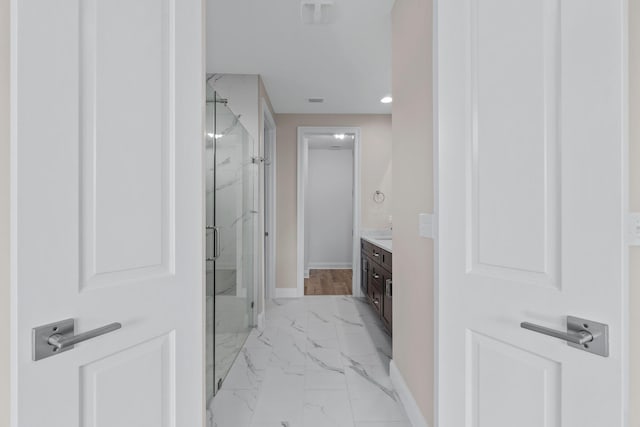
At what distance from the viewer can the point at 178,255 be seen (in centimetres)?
106

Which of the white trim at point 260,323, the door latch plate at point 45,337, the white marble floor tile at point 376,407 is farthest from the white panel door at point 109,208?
the white trim at point 260,323

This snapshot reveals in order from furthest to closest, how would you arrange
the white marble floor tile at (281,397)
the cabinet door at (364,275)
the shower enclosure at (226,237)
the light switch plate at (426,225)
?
the cabinet door at (364,275)
the shower enclosure at (226,237)
the white marble floor tile at (281,397)
the light switch plate at (426,225)

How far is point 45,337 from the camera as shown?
2.31 ft

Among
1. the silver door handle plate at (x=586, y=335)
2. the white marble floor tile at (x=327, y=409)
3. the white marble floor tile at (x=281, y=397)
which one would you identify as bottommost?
the white marble floor tile at (x=281, y=397)

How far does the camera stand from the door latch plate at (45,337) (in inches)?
27.1

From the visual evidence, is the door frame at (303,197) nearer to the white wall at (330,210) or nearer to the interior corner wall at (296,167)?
the interior corner wall at (296,167)

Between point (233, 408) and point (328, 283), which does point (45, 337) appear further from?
point (328, 283)

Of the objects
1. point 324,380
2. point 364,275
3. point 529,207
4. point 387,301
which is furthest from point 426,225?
point 364,275

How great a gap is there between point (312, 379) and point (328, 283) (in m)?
3.31

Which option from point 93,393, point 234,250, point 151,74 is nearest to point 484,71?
point 151,74

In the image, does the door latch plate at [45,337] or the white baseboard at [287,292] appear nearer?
the door latch plate at [45,337]

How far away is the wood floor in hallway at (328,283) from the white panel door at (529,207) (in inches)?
154

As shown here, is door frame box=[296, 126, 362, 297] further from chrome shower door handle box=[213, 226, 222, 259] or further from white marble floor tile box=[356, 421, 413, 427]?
white marble floor tile box=[356, 421, 413, 427]

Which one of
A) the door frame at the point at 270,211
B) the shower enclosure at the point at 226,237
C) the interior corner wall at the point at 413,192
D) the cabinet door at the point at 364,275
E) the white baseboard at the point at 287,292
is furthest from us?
the white baseboard at the point at 287,292
